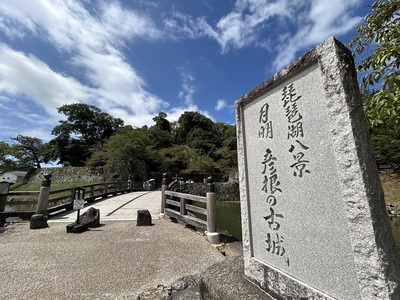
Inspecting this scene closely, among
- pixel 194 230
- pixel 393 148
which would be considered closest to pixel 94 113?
pixel 194 230

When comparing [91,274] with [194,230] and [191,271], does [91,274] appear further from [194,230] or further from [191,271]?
[194,230]

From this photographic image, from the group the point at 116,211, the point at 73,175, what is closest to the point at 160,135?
the point at 73,175

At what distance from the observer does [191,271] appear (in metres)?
3.02

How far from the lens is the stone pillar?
17.3ft

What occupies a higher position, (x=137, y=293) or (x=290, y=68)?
(x=290, y=68)

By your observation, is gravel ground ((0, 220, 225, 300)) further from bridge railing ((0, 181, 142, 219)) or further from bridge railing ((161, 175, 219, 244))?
bridge railing ((0, 181, 142, 219))

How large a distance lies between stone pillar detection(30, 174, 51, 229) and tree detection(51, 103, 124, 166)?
2386cm

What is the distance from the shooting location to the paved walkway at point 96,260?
250 centimetres

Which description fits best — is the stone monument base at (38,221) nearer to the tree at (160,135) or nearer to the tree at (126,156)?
the tree at (126,156)

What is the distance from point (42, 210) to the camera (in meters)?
5.66

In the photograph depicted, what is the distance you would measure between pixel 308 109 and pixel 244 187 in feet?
2.91

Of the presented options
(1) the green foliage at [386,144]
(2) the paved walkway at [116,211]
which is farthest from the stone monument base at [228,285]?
(1) the green foliage at [386,144]

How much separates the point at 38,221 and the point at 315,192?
6.38m

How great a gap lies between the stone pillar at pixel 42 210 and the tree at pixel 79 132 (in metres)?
23.9
